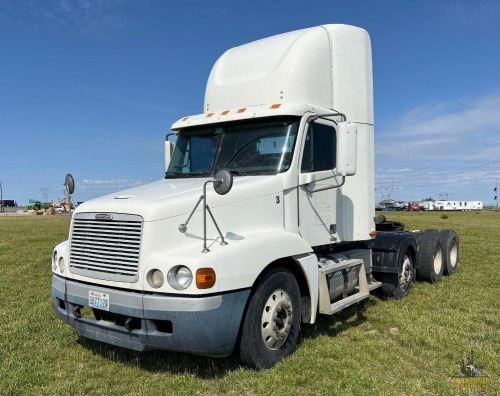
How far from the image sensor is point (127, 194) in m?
5.36

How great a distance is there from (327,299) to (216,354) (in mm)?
1874

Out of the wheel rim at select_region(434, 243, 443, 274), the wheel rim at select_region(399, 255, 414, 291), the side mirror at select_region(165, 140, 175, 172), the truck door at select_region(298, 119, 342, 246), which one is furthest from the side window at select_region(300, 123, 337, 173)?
the wheel rim at select_region(434, 243, 443, 274)

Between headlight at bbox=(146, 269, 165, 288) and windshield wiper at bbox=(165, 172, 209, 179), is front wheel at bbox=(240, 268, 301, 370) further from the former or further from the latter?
windshield wiper at bbox=(165, 172, 209, 179)

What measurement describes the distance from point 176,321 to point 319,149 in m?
3.00

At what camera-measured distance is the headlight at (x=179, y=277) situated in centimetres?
423

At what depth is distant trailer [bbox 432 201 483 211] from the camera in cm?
11784

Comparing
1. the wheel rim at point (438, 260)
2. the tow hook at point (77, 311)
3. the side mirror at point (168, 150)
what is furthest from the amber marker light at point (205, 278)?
the wheel rim at point (438, 260)

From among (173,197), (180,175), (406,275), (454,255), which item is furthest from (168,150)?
(454,255)

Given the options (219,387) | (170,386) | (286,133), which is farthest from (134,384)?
(286,133)

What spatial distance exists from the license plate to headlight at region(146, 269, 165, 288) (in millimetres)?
546

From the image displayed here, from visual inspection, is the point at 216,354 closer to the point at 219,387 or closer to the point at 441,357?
the point at 219,387

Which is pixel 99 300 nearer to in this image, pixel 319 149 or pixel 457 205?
pixel 319 149

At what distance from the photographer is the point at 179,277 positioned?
14.0 feet

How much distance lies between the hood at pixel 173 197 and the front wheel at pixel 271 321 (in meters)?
0.92
